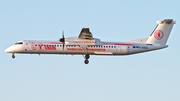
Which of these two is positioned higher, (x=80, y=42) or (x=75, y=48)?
(x=80, y=42)

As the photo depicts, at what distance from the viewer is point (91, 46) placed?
1593 inches

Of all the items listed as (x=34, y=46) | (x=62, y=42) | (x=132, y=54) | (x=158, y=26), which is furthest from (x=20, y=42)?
(x=158, y=26)

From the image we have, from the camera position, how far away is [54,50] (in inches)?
1597

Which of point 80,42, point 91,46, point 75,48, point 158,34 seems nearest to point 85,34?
point 80,42

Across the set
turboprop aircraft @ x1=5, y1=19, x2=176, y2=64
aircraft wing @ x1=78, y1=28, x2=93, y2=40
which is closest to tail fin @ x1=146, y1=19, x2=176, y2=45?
turboprop aircraft @ x1=5, y1=19, x2=176, y2=64

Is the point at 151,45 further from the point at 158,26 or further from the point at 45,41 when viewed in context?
the point at 45,41

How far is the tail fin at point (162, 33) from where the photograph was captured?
137 ft

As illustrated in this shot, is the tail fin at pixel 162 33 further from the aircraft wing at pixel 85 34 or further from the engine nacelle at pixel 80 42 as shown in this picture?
the aircraft wing at pixel 85 34

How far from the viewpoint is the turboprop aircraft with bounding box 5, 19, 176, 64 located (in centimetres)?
3991

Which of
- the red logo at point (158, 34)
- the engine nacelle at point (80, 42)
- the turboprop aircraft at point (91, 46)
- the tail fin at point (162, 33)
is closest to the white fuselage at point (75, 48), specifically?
the turboprop aircraft at point (91, 46)

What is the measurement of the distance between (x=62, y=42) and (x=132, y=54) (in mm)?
7839

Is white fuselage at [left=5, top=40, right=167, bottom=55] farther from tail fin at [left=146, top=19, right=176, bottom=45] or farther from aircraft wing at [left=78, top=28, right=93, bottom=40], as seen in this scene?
aircraft wing at [left=78, top=28, right=93, bottom=40]

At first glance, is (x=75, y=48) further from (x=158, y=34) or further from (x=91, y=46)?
(x=158, y=34)

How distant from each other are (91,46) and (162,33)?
814cm
